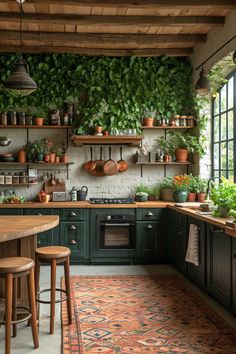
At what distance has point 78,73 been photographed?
743 cm

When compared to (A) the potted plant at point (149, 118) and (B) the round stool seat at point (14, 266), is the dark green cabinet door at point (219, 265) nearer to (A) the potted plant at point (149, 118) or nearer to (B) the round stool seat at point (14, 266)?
(B) the round stool seat at point (14, 266)

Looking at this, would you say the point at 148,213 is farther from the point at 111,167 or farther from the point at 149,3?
the point at 149,3

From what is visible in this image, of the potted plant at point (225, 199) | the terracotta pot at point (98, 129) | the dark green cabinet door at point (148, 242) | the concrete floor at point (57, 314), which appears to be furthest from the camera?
the terracotta pot at point (98, 129)

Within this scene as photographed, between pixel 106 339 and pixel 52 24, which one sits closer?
pixel 106 339

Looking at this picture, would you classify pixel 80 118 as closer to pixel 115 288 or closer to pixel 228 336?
pixel 115 288

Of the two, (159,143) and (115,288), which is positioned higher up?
(159,143)

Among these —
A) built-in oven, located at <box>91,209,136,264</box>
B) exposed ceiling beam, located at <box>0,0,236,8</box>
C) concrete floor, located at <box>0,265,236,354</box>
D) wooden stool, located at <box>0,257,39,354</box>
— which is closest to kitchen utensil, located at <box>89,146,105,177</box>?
built-in oven, located at <box>91,209,136,264</box>

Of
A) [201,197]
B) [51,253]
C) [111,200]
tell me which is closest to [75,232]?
[111,200]

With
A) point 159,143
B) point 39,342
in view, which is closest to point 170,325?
point 39,342

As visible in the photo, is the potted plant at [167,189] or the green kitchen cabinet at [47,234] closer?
the green kitchen cabinet at [47,234]

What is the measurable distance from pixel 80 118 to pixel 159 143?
4.50ft

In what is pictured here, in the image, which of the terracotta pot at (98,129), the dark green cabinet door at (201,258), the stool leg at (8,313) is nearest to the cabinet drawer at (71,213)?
the terracotta pot at (98,129)

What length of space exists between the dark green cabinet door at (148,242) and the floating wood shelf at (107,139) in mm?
1280

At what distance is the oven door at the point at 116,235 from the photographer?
688 centimetres
